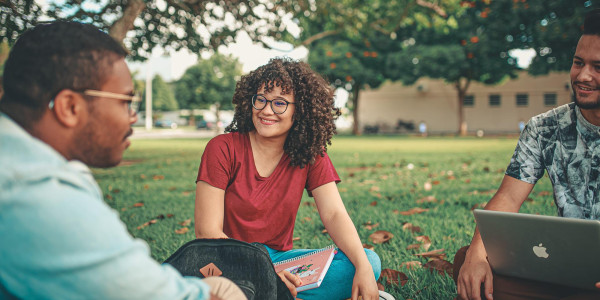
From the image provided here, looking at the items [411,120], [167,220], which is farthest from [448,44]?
[167,220]

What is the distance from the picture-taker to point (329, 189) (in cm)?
247

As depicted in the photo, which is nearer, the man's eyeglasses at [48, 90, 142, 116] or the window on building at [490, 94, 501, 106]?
the man's eyeglasses at [48, 90, 142, 116]

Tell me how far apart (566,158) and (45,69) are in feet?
7.45

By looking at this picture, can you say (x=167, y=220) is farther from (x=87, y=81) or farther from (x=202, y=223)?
(x=87, y=81)

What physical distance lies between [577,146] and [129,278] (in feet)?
7.06

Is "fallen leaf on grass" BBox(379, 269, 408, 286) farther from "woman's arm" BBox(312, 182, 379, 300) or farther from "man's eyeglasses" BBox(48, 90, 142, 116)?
"man's eyeglasses" BBox(48, 90, 142, 116)

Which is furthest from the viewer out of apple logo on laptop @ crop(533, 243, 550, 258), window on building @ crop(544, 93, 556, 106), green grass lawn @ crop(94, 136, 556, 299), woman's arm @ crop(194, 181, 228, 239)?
window on building @ crop(544, 93, 556, 106)

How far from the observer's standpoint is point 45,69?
1096 millimetres

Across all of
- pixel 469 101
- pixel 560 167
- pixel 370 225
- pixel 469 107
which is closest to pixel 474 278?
pixel 560 167

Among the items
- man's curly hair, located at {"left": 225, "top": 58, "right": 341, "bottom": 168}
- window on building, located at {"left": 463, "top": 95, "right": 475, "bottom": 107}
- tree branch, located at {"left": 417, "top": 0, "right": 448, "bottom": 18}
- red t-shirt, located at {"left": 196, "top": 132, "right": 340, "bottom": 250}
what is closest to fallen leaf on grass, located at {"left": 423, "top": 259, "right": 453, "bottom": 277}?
red t-shirt, located at {"left": 196, "top": 132, "right": 340, "bottom": 250}

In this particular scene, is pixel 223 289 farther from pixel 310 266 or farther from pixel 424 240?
pixel 424 240

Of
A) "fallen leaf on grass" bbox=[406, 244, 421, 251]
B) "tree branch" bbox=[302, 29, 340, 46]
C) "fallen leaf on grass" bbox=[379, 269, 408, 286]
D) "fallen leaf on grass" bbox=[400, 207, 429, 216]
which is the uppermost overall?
"tree branch" bbox=[302, 29, 340, 46]

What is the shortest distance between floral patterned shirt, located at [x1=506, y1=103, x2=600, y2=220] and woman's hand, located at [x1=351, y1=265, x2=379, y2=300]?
3.14 ft

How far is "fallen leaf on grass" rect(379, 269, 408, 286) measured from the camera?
2.65m
